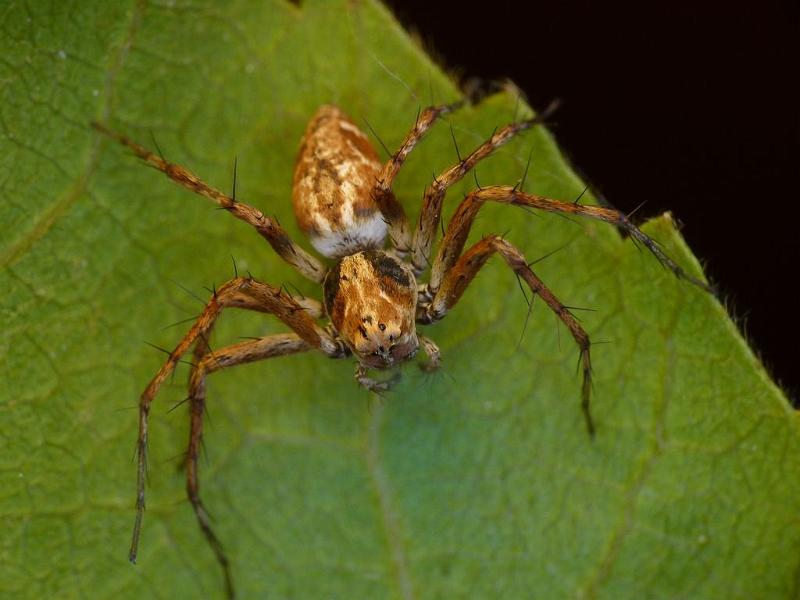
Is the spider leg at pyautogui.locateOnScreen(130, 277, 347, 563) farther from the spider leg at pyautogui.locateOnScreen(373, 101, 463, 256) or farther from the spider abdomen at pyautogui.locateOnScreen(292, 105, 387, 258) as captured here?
the spider leg at pyautogui.locateOnScreen(373, 101, 463, 256)

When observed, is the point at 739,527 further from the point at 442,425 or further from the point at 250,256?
the point at 250,256

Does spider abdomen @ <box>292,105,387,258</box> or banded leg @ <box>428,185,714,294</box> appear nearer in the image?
banded leg @ <box>428,185,714,294</box>

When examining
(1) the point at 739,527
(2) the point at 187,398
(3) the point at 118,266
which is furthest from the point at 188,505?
(1) the point at 739,527

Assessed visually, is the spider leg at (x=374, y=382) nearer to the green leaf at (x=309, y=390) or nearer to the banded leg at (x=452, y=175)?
the green leaf at (x=309, y=390)

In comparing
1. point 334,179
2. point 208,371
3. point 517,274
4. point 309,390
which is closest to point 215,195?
point 334,179

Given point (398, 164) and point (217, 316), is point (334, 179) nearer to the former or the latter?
point (398, 164)

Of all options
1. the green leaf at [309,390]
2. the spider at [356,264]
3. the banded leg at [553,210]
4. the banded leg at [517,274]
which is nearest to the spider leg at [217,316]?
the spider at [356,264]

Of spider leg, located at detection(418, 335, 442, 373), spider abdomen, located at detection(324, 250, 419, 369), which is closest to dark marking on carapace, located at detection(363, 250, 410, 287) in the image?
spider abdomen, located at detection(324, 250, 419, 369)
